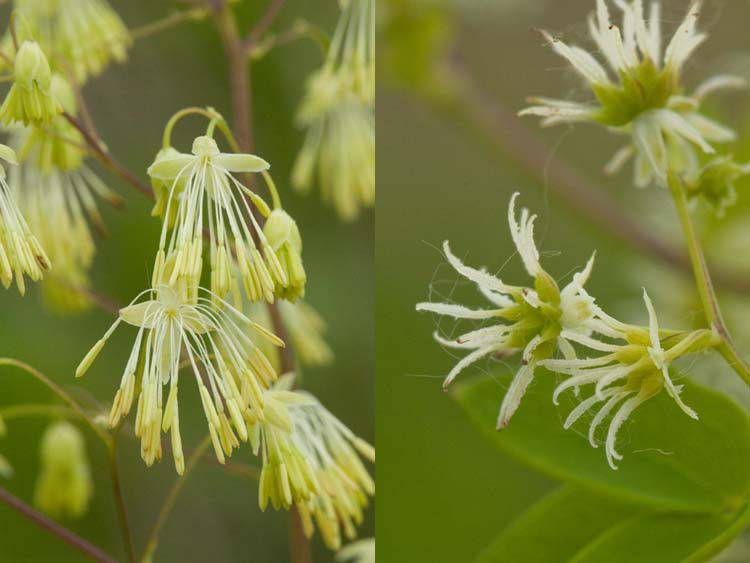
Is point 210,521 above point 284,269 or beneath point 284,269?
beneath

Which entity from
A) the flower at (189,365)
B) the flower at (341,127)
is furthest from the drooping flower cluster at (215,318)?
the flower at (341,127)

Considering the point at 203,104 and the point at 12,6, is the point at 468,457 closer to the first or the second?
the point at 203,104

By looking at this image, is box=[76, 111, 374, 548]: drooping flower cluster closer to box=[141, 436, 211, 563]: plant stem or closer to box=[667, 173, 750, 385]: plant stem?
box=[141, 436, 211, 563]: plant stem

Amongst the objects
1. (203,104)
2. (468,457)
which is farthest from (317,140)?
(468,457)

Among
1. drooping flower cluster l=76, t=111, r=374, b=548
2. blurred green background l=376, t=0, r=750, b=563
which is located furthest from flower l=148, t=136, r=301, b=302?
blurred green background l=376, t=0, r=750, b=563

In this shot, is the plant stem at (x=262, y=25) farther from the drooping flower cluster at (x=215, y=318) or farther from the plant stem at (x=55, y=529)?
the plant stem at (x=55, y=529)
